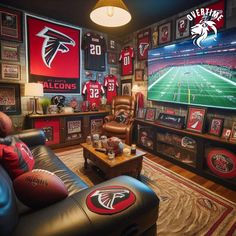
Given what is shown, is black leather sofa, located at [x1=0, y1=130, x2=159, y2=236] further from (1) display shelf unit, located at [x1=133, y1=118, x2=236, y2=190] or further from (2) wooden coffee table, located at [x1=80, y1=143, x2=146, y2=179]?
(1) display shelf unit, located at [x1=133, y1=118, x2=236, y2=190]

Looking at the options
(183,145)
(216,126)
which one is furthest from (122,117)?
(216,126)

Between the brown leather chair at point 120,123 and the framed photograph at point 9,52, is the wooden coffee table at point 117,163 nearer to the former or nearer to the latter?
A: the brown leather chair at point 120,123

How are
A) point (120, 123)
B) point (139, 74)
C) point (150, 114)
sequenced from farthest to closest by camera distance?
point (139, 74)
point (120, 123)
point (150, 114)

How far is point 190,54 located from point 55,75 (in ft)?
8.81

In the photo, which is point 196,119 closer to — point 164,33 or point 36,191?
point 164,33

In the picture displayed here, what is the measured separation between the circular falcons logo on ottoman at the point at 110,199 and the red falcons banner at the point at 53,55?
3161 millimetres

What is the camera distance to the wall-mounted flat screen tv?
8.04 feet

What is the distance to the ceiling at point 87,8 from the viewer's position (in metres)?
2.85

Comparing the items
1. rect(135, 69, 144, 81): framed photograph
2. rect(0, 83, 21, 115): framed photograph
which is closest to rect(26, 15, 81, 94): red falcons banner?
rect(0, 83, 21, 115): framed photograph

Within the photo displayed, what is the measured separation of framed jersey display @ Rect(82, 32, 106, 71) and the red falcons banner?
0.60ft

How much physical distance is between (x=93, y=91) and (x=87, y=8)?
→ 1.78m

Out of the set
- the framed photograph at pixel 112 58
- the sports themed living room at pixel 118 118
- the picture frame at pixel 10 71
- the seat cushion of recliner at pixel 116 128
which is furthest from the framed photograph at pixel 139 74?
the picture frame at pixel 10 71

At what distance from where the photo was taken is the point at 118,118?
390 centimetres

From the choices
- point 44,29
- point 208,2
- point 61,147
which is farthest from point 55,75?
point 208,2
